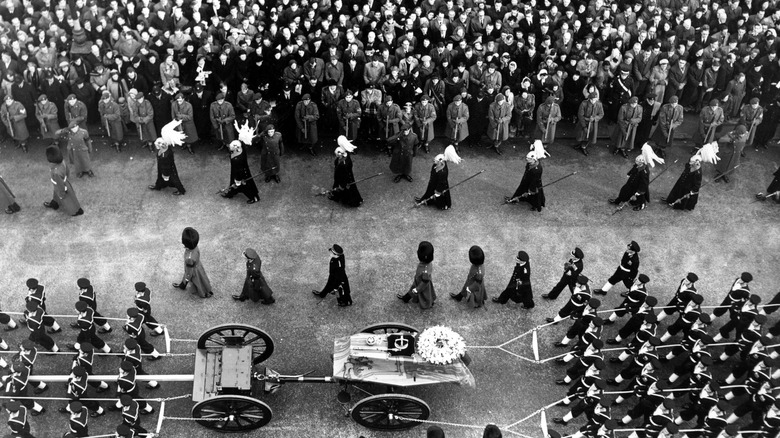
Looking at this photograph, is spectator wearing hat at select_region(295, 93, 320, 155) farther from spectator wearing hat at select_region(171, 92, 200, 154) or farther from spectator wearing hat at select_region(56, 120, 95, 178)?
spectator wearing hat at select_region(56, 120, 95, 178)

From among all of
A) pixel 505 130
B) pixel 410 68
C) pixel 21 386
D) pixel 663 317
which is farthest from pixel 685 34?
pixel 21 386

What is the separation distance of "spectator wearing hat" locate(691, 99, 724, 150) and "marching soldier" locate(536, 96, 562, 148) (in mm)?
3267

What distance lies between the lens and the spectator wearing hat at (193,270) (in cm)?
1214

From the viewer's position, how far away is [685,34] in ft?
60.6

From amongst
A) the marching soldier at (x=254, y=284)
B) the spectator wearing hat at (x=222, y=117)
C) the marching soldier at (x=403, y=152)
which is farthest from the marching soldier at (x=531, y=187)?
the spectator wearing hat at (x=222, y=117)

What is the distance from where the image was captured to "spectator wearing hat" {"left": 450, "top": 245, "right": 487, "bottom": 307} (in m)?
12.1

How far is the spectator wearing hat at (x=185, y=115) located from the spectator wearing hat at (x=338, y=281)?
557 cm

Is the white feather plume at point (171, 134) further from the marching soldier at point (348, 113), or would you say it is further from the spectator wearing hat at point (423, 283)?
the spectator wearing hat at point (423, 283)

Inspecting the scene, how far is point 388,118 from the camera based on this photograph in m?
16.2

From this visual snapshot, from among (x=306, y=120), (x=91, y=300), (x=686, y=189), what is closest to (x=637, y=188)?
(x=686, y=189)

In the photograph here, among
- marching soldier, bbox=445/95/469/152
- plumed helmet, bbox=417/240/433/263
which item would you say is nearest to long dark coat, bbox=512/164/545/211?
marching soldier, bbox=445/95/469/152

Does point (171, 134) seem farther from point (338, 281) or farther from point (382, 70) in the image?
point (382, 70)

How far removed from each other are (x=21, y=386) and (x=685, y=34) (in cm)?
1686

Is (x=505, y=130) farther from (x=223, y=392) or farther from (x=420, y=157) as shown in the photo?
(x=223, y=392)
